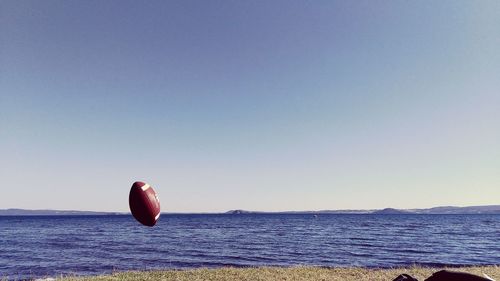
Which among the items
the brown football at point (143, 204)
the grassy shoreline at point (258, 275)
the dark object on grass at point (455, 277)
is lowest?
the grassy shoreline at point (258, 275)

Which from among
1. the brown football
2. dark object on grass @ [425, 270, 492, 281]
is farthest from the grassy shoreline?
dark object on grass @ [425, 270, 492, 281]

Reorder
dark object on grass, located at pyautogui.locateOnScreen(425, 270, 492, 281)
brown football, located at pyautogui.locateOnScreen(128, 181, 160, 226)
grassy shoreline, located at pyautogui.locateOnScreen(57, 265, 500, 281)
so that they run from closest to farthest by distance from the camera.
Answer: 1. dark object on grass, located at pyautogui.locateOnScreen(425, 270, 492, 281)
2. brown football, located at pyautogui.locateOnScreen(128, 181, 160, 226)
3. grassy shoreline, located at pyautogui.locateOnScreen(57, 265, 500, 281)

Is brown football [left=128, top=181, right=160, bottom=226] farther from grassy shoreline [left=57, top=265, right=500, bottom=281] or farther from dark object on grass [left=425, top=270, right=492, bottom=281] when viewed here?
dark object on grass [left=425, top=270, right=492, bottom=281]

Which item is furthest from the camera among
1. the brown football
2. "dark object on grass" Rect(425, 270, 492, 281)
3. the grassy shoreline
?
the grassy shoreline

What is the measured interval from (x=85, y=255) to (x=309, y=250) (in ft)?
66.6

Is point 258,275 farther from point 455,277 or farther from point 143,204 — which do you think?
point 455,277

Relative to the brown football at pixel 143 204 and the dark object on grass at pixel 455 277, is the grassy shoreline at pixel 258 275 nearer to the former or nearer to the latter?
the brown football at pixel 143 204

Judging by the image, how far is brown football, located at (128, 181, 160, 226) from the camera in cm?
913

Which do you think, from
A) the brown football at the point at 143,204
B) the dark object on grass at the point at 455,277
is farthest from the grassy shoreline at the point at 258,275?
the dark object on grass at the point at 455,277

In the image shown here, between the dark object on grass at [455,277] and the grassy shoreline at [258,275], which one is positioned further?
the grassy shoreline at [258,275]

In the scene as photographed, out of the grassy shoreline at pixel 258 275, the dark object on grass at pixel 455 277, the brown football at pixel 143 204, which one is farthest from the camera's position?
the grassy shoreline at pixel 258 275

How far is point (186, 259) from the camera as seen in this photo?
28.0 metres

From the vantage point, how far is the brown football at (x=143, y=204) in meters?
9.13

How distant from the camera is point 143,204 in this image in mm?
9117
